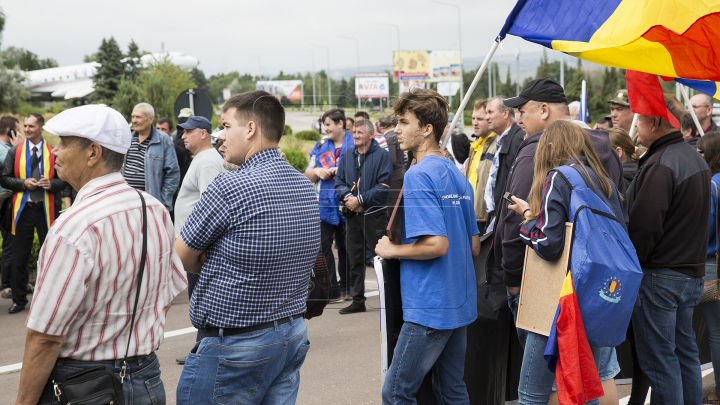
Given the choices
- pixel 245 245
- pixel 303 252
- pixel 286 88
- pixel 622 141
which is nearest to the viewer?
pixel 245 245

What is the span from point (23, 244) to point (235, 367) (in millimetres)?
5796

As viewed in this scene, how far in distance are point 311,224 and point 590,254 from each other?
1.29 meters

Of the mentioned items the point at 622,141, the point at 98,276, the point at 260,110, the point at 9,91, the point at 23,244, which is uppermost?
the point at 9,91

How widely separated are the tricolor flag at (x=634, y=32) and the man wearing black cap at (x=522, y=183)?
0.38m

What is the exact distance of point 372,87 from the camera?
3.80 meters

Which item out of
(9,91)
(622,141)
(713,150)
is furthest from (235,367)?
(9,91)

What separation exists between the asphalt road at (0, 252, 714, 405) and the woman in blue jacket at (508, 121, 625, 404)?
1.36 meters

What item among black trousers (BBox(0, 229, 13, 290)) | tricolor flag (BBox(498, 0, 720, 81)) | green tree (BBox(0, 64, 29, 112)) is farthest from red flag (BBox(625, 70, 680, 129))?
green tree (BBox(0, 64, 29, 112))

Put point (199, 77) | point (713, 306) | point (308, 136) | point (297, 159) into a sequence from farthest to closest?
point (199, 77) → point (308, 136) → point (297, 159) → point (713, 306)

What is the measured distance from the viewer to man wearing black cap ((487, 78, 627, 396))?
3395 millimetres

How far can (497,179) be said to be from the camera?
16.8 feet

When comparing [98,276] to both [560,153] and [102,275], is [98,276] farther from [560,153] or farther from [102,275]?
[560,153]

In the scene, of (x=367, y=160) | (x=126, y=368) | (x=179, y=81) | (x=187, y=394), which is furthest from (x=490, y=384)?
(x=179, y=81)

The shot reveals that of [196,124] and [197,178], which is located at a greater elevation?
[196,124]
